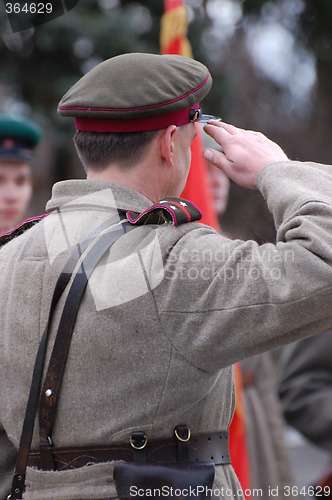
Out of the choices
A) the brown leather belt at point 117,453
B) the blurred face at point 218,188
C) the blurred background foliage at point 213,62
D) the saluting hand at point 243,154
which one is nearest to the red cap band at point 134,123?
the saluting hand at point 243,154

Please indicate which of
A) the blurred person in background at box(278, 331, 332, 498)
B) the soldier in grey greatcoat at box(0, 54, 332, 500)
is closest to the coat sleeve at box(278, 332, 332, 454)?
the blurred person in background at box(278, 331, 332, 498)

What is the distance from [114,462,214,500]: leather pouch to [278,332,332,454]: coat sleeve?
6.39 feet

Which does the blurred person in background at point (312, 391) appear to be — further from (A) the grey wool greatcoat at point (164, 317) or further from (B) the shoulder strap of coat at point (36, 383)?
(B) the shoulder strap of coat at point (36, 383)

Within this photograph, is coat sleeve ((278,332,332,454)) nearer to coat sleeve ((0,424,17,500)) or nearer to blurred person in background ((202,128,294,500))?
blurred person in background ((202,128,294,500))

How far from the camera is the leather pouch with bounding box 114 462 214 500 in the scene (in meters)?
1.81

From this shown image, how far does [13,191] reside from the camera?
4.20 m

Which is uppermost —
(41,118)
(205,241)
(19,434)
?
(205,241)

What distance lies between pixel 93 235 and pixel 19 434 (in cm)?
52

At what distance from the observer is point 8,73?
28.1 ft

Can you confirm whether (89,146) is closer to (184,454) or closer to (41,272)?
(41,272)

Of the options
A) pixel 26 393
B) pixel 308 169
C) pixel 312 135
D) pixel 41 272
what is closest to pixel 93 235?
pixel 41 272

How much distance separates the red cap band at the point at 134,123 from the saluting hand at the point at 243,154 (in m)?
0.13

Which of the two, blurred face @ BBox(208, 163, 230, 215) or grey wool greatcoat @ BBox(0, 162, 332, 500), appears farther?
blurred face @ BBox(208, 163, 230, 215)

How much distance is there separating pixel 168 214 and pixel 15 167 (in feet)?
8.90
